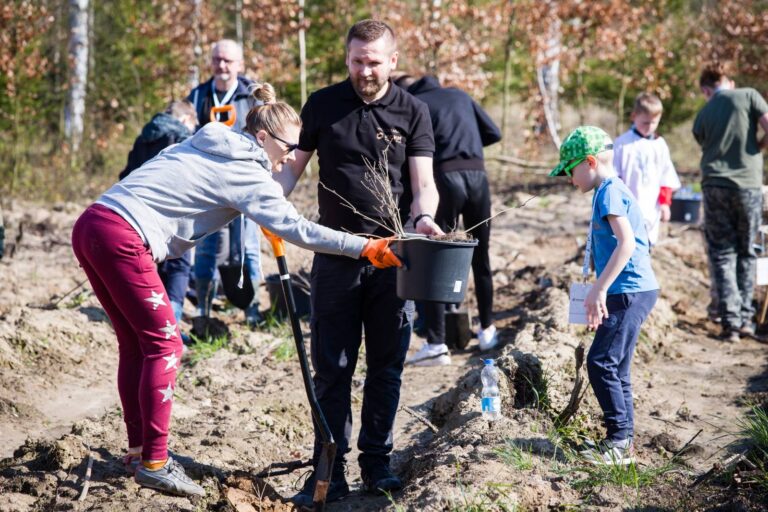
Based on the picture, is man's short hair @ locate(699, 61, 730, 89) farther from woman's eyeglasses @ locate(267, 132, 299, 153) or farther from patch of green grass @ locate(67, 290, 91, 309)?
patch of green grass @ locate(67, 290, 91, 309)

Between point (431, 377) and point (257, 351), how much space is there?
1283 mm

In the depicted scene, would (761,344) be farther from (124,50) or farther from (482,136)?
(124,50)

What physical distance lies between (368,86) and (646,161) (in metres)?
3.36

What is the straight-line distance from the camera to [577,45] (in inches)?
631

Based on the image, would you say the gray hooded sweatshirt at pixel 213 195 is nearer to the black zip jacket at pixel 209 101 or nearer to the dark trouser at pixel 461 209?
the dark trouser at pixel 461 209

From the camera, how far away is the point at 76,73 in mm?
14555

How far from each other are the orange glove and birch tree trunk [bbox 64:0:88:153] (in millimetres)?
11288

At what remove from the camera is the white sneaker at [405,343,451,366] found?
643 centimetres

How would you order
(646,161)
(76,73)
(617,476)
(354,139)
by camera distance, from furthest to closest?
(76,73)
(646,161)
(354,139)
(617,476)

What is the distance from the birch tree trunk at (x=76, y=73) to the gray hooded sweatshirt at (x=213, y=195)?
10.9 meters

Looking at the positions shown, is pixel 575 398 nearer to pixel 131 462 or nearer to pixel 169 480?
pixel 169 480

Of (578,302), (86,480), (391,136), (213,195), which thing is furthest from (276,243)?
(578,302)

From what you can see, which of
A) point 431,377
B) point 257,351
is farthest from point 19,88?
point 431,377

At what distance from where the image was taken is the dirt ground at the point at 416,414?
150 inches
